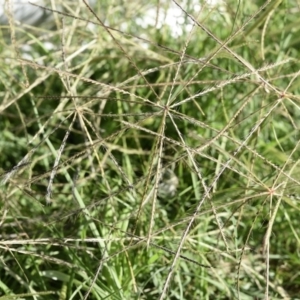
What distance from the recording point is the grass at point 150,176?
1.01 m

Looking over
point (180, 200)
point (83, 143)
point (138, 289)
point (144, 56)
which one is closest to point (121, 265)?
point (138, 289)

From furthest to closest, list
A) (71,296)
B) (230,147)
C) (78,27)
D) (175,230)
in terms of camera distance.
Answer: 1. (78,27)
2. (230,147)
3. (175,230)
4. (71,296)

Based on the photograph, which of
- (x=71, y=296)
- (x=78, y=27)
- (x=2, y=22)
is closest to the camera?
(x=71, y=296)

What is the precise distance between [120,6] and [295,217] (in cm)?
63

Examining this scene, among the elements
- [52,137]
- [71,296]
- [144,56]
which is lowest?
[71,296]

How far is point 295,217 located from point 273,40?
1.31 feet

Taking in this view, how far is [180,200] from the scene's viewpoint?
1.22 meters

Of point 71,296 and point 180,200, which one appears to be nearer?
point 71,296

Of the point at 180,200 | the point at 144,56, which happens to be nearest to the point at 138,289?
the point at 180,200

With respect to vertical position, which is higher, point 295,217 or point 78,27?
point 78,27

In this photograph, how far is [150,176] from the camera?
968mm

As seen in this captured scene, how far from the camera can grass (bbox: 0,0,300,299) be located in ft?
3.32

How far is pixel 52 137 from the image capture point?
1.36 meters

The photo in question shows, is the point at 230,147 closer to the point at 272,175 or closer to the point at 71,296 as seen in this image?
the point at 272,175
